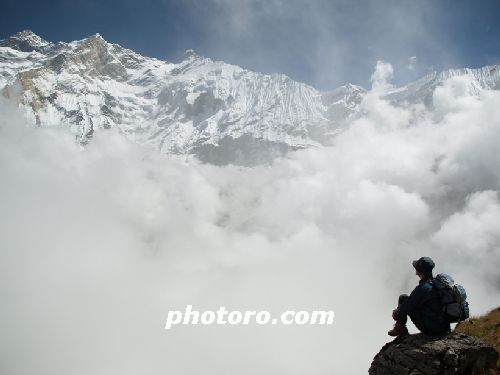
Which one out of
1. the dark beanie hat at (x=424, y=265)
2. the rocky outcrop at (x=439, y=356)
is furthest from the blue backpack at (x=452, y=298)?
the rocky outcrop at (x=439, y=356)

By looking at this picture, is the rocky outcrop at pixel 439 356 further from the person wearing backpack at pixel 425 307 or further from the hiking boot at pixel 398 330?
the person wearing backpack at pixel 425 307

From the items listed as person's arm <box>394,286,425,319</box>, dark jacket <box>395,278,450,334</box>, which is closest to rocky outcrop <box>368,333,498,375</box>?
dark jacket <box>395,278,450,334</box>

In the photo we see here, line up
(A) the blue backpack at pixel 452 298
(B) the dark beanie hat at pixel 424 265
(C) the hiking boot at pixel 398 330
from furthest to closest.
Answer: (C) the hiking boot at pixel 398 330, (B) the dark beanie hat at pixel 424 265, (A) the blue backpack at pixel 452 298

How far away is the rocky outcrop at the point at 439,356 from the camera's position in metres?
10.8

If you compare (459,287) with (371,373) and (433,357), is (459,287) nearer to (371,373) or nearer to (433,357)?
Result: (433,357)

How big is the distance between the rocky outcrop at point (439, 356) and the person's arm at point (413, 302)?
1041 millimetres

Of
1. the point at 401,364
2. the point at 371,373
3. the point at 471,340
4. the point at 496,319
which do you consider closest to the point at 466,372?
the point at 471,340

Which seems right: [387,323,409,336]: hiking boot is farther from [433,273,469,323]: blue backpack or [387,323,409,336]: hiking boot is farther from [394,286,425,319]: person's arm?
[433,273,469,323]: blue backpack

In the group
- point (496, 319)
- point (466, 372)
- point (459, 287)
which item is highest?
point (496, 319)

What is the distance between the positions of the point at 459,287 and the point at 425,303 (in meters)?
0.96

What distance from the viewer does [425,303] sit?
1126 cm

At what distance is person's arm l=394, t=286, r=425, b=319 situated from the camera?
36.3 ft

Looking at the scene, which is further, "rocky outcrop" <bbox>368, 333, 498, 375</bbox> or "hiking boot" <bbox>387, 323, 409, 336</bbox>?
"hiking boot" <bbox>387, 323, 409, 336</bbox>

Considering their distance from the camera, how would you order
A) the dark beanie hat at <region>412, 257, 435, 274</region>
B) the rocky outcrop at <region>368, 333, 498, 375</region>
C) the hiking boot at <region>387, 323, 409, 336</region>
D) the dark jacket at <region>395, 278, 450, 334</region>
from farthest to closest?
the hiking boot at <region>387, 323, 409, 336</region> → the dark beanie hat at <region>412, 257, 435, 274</region> → the dark jacket at <region>395, 278, 450, 334</region> → the rocky outcrop at <region>368, 333, 498, 375</region>
